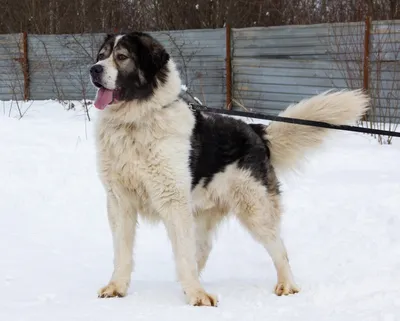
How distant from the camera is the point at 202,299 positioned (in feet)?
12.1

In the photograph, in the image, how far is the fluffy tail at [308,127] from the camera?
14.6ft

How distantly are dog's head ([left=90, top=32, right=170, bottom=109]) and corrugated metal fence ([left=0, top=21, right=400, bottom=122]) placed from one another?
624 cm

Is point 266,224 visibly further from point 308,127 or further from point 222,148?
point 308,127

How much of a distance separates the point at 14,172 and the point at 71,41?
7.93m

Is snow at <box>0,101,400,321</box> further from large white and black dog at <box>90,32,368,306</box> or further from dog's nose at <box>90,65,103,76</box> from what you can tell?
dog's nose at <box>90,65,103,76</box>

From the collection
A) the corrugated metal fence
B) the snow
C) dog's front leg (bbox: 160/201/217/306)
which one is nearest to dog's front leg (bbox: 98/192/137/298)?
the snow

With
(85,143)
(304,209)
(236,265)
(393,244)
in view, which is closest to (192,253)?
(236,265)

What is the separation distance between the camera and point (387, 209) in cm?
568

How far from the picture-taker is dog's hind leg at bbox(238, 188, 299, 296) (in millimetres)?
4184

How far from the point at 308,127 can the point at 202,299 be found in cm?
147

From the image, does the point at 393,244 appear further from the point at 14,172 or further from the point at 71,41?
the point at 71,41

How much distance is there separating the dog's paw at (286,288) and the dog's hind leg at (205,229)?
1.92 feet

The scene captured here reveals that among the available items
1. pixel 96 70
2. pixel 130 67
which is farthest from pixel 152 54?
pixel 96 70

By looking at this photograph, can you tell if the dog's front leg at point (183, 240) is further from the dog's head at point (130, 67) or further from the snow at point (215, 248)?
the dog's head at point (130, 67)
